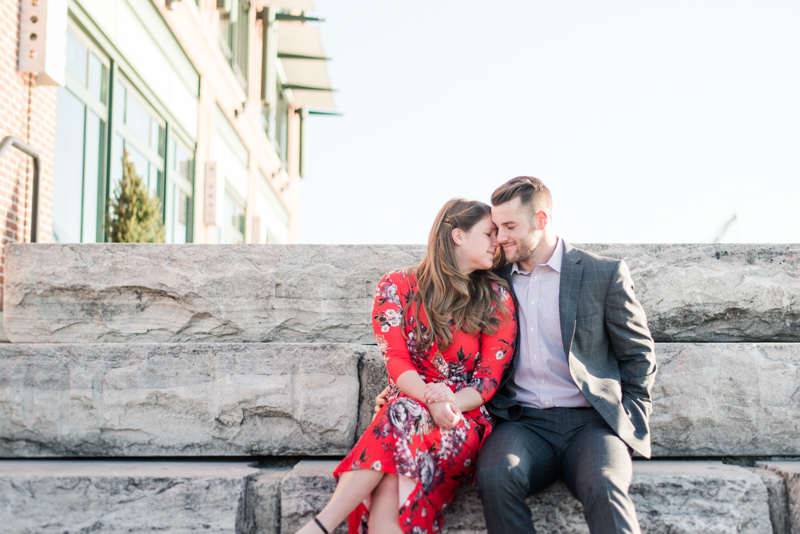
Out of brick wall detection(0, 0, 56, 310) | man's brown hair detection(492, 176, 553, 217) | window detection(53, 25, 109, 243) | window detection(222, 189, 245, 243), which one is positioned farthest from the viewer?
window detection(222, 189, 245, 243)

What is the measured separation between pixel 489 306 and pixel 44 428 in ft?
6.80

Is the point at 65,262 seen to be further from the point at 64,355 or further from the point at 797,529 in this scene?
the point at 797,529

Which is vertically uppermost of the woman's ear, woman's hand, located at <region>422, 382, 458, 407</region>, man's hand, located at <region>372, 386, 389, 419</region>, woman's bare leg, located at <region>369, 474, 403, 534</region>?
the woman's ear

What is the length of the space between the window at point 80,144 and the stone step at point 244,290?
10.3ft

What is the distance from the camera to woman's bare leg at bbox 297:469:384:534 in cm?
198

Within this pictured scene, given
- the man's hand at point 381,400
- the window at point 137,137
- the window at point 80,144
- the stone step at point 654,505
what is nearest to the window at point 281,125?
the window at point 137,137

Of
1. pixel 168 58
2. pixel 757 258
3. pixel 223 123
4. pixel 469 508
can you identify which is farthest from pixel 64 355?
pixel 223 123

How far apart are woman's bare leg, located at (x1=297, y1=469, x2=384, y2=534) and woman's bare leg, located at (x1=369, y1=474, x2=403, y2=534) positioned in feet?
0.10

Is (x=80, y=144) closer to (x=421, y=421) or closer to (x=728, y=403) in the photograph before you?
(x=421, y=421)

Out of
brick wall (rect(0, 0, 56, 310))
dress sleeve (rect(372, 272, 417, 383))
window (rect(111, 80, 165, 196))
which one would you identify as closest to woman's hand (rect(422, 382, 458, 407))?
dress sleeve (rect(372, 272, 417, 383))

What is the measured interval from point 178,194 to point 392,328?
8.83 meters

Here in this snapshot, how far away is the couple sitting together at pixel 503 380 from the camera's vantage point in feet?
6.51

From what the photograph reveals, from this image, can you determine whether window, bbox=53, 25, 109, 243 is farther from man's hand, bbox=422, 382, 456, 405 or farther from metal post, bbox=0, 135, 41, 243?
man's hand, bbox=422, 382, 456, 405

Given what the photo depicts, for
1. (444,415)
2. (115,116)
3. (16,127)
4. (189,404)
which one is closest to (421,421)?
(444,415)
